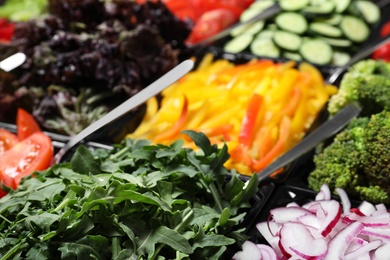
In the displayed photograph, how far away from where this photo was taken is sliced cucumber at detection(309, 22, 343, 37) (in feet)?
11.0

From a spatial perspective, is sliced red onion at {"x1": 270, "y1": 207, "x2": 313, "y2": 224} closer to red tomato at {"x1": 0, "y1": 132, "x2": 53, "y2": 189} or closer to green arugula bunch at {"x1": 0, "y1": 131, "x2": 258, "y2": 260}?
green arugula bunch at {"x1": 0, "y1": 131, "x2": 258, "y2": 260}

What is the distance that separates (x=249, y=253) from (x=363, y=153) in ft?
2.14

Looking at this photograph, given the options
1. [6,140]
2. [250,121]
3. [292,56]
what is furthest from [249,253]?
[292,56]

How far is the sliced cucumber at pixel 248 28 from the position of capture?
3488mm

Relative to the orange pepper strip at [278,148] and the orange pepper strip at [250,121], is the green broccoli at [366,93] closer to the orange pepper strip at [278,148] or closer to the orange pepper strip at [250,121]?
the orange pepper strip at [278,148]

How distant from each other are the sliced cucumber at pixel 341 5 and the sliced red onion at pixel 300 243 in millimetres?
2068

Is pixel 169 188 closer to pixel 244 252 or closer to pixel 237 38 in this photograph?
pixel 244 252

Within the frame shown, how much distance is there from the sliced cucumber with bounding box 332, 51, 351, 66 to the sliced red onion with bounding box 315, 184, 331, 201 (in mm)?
1275

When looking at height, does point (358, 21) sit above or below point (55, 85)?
below

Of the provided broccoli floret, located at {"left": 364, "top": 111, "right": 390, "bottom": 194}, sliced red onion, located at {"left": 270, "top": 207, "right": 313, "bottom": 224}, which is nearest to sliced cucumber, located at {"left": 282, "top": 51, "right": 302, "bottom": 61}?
broccoli floret, located at {"left": 364, "top": 111, "right": 390, "bottom": 194}

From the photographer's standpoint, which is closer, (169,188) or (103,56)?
(169,188)

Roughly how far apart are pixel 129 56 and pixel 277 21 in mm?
1031

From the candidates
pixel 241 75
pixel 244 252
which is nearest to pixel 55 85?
pixel 241 75

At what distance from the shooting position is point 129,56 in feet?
9.57
